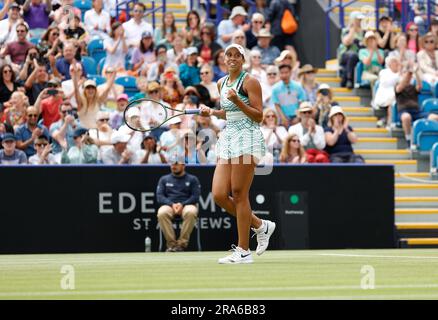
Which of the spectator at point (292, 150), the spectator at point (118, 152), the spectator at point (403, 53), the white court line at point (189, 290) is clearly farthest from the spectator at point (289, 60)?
the white court line at point (189, 290)

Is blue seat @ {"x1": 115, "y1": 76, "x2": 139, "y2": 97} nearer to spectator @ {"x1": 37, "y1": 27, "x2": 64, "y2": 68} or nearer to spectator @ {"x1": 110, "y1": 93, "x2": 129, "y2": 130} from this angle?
spectator @ {"x1": 37, "y1": 27, "x2": 64, "y2": 68}

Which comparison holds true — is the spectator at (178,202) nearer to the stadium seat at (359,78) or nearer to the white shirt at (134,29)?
the white shirt at (134,29)

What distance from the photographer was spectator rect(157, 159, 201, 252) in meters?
17.1

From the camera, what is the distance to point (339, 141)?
19.5 m

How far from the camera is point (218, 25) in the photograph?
2336cm

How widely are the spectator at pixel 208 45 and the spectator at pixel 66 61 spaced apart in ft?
8.58

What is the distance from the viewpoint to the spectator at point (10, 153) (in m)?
17.8

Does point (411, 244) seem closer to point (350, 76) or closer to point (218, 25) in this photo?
point (350, 76)

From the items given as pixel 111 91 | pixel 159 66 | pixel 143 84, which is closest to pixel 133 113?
pixel 111 91

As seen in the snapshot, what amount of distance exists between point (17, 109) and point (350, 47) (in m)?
7.41

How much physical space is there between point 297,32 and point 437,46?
10.3 ft

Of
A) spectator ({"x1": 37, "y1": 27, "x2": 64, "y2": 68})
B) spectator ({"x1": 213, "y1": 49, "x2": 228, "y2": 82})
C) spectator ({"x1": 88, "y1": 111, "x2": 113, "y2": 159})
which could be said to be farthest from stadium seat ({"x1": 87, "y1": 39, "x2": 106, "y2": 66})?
spectator ({"x1": 88, "y1": 111, "x2": 113, "y2": 159})

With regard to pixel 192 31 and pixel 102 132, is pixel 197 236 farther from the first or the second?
pixel 192 31
